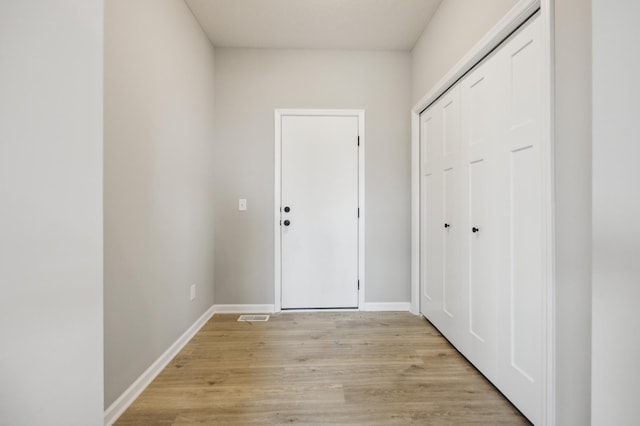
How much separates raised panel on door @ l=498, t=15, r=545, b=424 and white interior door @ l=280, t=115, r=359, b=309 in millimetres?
1423

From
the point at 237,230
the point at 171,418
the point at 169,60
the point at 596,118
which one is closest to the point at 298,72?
the point at 169,60

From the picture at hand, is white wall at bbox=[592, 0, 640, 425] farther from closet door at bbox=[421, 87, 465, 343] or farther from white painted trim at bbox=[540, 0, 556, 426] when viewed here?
closet door at bbox=[421, 87, 465, 343]

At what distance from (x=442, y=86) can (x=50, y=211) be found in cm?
226

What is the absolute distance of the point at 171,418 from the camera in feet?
4.11

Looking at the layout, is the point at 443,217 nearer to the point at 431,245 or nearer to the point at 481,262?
the point at 431,245

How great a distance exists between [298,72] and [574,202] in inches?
94.3

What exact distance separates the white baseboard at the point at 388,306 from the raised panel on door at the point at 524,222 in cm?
123

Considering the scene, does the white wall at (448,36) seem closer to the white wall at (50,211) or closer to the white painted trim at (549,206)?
the white painted trim at (549,206)

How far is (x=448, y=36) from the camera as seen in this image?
1.90m

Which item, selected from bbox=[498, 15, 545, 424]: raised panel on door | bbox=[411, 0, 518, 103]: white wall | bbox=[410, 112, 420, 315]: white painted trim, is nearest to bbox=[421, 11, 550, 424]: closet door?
bbox=[498, 15, 545, 424]: raised panel on door

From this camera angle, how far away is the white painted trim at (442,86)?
48.4 inches

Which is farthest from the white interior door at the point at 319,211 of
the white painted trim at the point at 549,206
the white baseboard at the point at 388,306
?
the white painted trim at the point at 549,206

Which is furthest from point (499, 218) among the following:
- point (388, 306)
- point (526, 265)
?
point (388, 306)

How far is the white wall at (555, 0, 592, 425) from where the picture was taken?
0.91 metres
